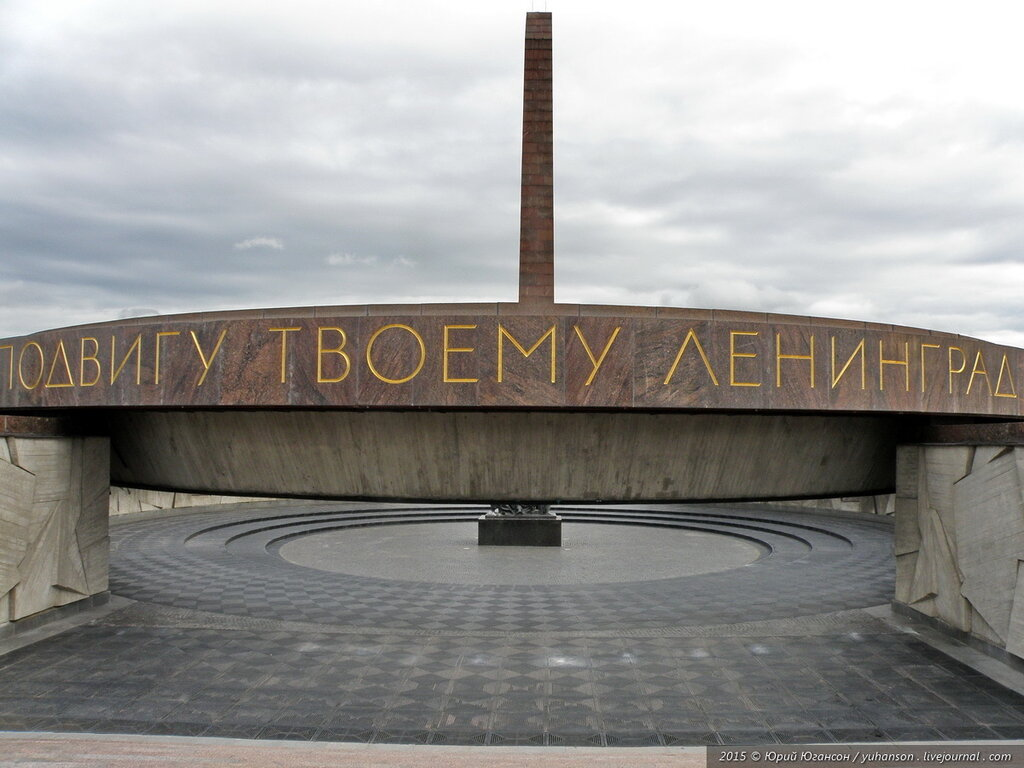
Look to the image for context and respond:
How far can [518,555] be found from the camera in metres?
20.9

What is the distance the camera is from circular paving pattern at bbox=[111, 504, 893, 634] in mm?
14156

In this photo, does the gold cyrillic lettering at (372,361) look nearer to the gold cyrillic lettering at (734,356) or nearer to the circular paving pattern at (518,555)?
the gold cyrillic lettering at (734,356)

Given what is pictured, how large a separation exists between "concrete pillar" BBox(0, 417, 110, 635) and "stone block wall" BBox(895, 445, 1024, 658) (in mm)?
13882

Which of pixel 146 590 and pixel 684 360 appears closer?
pixel 684 360

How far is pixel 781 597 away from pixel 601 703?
754 cm

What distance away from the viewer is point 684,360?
29.7ft

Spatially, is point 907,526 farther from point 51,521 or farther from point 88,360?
point 51,521

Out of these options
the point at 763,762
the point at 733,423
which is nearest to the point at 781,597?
the point at 733,423

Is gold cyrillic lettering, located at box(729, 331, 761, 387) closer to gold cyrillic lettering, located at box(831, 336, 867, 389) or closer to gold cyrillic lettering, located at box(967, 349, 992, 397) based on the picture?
gold cyrillic lettering, located at box(831, 336, 867, 389)

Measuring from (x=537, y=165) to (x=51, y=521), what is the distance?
440 inches

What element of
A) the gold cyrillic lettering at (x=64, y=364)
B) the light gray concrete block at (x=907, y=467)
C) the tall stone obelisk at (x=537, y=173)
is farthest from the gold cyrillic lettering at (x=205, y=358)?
the light gray concrete block at (x=907, y=467)

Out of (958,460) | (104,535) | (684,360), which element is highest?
(684,360)

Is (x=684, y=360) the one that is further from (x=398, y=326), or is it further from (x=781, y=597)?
(x=781, y=597)

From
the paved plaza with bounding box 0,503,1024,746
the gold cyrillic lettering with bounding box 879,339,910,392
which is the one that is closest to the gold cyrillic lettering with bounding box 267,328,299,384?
the paved plaza with bounding box 0,503,1024,746
